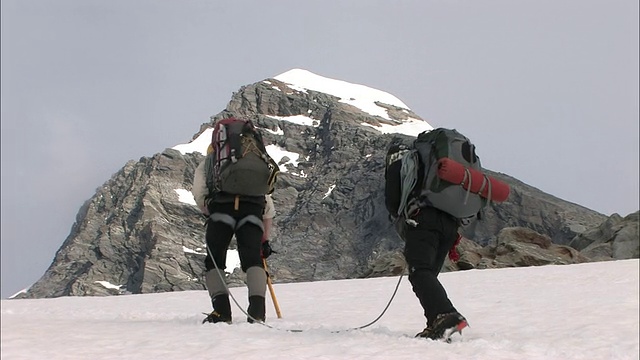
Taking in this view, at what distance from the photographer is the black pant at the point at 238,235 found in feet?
17.0

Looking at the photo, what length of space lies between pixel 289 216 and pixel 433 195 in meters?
125

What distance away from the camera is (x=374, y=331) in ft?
14.7

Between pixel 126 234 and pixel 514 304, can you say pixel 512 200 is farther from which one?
pixel 514 304

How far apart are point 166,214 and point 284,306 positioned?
128 m

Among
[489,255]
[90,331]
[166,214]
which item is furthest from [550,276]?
[166,214]

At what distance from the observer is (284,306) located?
7.96 meters

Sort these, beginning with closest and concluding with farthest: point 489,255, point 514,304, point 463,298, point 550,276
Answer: point 514,304
point 463,298
point 550,276
point 489,255

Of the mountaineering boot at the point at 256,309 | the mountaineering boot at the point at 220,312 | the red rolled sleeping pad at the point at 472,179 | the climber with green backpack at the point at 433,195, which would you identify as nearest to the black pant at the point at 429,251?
the climber with green backpack at the point at 433,195

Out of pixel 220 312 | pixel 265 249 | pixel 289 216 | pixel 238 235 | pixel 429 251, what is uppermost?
pixel 289 216

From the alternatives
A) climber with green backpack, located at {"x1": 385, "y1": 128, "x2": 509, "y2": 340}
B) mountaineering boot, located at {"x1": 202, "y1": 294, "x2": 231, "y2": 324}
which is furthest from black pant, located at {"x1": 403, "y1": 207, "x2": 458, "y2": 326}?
mountaineering boot, located at {"x1": 202, "y1": 294, "x2": 231, "y2": 324}

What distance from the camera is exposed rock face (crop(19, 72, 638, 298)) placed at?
330 ft

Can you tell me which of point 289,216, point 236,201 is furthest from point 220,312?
point 289,216

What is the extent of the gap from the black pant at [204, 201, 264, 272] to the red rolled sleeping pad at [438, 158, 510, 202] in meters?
1.80

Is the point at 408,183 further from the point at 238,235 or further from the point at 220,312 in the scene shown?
the point at 220,312
